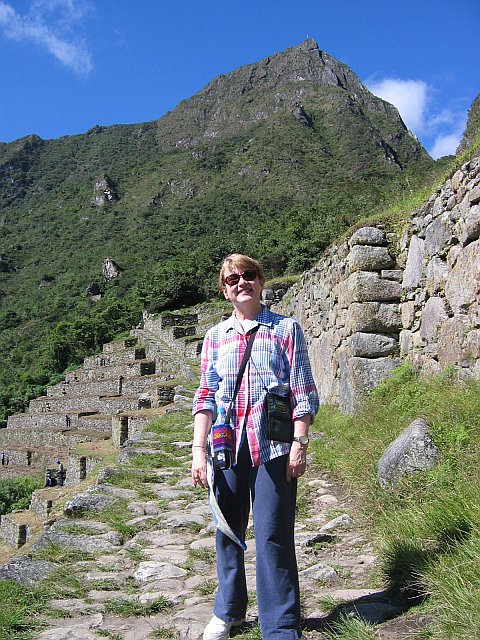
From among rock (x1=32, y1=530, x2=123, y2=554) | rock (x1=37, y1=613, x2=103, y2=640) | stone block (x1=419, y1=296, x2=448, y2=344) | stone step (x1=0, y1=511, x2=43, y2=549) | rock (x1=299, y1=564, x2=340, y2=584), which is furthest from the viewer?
stone step (x1=0, y1=511, x2=43, y2=549)

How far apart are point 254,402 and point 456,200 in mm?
2662

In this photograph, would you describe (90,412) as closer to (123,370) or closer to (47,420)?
(123,370)

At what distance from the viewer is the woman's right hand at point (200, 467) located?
7.63 feet

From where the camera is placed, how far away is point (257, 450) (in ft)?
7.11

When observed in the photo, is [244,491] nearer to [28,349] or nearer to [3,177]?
[28,349]

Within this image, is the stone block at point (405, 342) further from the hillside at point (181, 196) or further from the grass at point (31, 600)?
the hillside at point (181, 196)

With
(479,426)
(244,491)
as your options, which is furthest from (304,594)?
(479,426)

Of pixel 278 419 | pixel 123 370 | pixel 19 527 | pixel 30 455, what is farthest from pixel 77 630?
pixel 123 370

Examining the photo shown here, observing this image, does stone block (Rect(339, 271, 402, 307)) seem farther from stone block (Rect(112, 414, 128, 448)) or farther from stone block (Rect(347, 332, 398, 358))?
stone block (Rect(112, 414, 128, 448))

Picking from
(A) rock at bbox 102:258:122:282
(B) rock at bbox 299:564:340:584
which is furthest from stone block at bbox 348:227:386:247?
(A) rock at bbox 102:258:122:282

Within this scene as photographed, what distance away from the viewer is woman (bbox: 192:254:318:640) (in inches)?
82.2

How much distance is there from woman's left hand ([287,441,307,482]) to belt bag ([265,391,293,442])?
0.04 m

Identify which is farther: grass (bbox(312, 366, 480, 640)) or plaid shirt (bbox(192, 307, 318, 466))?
plaid shirt (bbox(192, 307, 318, 466))

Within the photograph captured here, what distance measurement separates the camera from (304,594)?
2.48m
